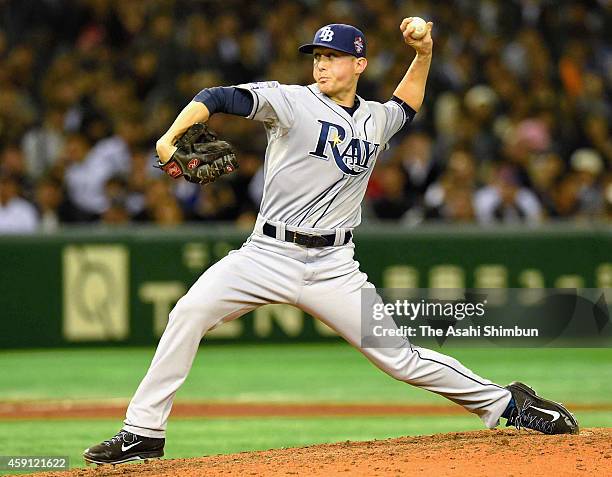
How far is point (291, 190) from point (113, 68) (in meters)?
9.22

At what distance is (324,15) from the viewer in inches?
603

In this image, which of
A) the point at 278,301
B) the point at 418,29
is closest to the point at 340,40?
the point at 418,29

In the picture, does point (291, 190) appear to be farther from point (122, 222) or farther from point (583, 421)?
point (122, 222)

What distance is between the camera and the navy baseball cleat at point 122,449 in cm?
562

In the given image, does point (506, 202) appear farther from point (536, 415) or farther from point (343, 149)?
point (343, 149)

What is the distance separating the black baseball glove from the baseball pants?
1.60 ft

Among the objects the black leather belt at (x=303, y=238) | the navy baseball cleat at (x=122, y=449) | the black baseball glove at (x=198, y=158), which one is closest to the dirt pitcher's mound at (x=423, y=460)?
the navy baseball cleat at (x=122, y=449)

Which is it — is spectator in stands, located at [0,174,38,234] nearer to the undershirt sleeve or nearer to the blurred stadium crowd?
the blurred stadium crowd

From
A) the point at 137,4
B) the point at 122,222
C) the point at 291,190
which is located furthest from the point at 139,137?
the point at 291,190

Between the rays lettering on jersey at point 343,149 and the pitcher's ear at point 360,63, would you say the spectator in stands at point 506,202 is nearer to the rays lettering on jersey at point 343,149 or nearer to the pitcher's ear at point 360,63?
the pitcher's ear at point 360,63

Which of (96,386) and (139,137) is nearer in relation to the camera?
(96,386)

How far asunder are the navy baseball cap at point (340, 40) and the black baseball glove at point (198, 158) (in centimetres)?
75

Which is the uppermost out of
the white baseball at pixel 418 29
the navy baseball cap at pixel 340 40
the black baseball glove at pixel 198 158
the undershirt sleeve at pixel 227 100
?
the white baseball at pixel 418 29

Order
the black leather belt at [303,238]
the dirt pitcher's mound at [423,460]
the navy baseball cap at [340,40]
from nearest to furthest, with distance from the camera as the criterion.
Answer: the dirt pitcher's mound at [423,460] → the black leather belt at [303,238] → the navy baseball cap at [340,40]
